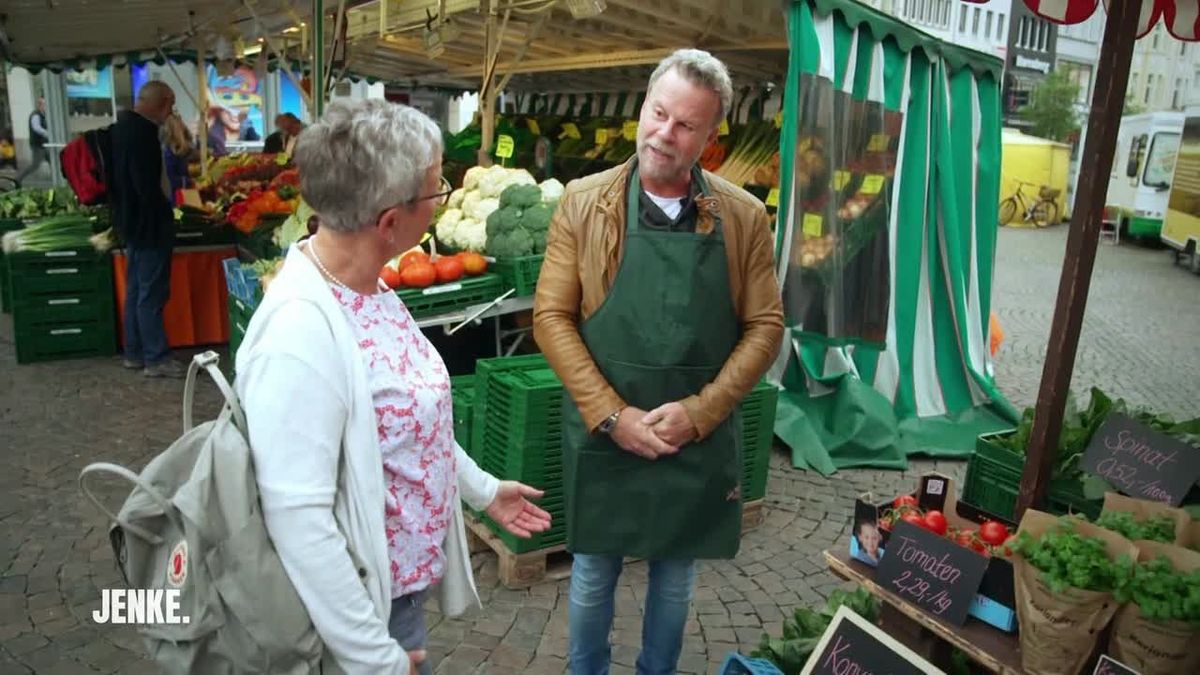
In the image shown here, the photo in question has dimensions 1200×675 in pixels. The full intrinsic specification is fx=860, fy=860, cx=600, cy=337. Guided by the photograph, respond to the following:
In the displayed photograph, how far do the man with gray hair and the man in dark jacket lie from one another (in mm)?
4751

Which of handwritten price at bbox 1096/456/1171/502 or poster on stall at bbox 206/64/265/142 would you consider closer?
handwritten price at bbox 1096/456/1171/502

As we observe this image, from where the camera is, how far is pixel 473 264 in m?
4.61

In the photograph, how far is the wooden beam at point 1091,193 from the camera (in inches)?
89.5

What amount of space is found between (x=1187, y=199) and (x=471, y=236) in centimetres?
1569

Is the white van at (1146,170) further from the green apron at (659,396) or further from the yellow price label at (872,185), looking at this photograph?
the green apron at (659,396)

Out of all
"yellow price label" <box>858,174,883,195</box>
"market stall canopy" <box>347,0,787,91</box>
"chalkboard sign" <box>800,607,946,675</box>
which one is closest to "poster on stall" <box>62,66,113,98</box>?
"market stall canopy" <box>347,0,787,91</box>

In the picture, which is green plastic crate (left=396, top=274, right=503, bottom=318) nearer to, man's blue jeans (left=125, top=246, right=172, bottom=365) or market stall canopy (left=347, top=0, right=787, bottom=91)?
market stall canopy (left=347, top=0, right=787, bottom=91)

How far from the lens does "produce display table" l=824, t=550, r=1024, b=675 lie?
2.09 metres

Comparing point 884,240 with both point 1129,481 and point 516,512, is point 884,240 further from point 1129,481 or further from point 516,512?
point 516,512

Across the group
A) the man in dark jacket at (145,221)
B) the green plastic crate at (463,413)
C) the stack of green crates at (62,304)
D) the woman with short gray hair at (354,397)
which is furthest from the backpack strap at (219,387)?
the stack of green crates at (62,304)

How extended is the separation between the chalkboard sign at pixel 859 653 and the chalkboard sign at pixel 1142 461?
1095 millimetres

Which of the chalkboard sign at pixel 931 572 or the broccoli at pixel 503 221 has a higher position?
the broccoli at pixel 503 221


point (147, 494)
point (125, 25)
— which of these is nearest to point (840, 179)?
point (147, 494)

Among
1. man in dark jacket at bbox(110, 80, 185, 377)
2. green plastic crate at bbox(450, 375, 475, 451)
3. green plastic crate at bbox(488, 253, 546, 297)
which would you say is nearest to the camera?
green plastic crate at bbox(450, 375, 475, 451)
